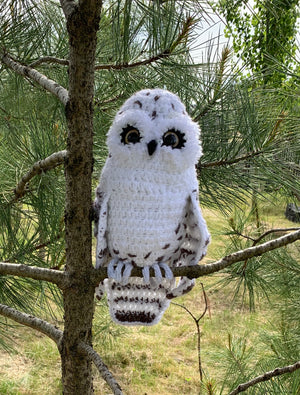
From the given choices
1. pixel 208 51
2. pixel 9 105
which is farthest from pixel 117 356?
pixel 208 51

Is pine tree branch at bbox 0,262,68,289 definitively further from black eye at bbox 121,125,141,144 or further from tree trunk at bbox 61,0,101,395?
black eye at bbox 121,125,141,144

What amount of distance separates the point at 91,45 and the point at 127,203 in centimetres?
16

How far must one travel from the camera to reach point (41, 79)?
54 cm

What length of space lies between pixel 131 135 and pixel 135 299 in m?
0.19

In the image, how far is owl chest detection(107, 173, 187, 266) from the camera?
43cm

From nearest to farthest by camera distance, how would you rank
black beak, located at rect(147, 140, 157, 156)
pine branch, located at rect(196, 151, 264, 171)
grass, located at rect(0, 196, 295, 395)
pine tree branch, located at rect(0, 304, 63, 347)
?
black beak, located at rect(147, 140, 157, 156) < pine tree branch, located at rect(0, 304, 63, 347) < pine branch, located at rect(196, 151, 264, 171) < grass, located at rect(0, 196, 295, 395)

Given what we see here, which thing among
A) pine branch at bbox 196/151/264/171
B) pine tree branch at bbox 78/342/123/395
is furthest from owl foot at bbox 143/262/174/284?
pine branch at bbox 196/151/264/171

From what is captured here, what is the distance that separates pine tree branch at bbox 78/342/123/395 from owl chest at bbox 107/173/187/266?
0.38 feet

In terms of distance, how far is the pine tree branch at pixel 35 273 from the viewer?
46cm

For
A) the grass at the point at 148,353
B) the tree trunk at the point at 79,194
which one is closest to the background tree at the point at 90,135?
the tree trunk at the point at 79,194

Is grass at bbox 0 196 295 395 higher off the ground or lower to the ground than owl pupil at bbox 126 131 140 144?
lower

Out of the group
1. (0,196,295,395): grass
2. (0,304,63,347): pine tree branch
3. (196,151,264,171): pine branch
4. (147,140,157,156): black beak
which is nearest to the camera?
(147,140,157,156): black beak

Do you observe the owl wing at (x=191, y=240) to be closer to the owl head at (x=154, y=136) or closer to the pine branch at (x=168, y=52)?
the owl head at (x=154, y=136)

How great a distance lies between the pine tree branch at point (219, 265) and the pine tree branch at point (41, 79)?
19 centimetres
